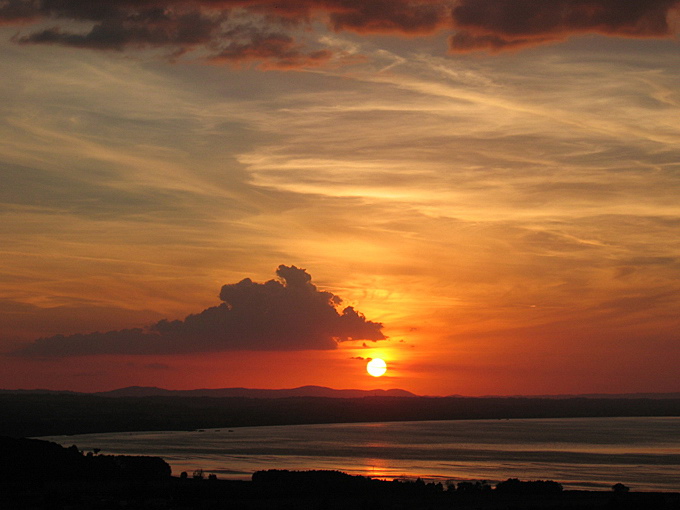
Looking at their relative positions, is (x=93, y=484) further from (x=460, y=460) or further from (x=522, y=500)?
(x=460, y=460)

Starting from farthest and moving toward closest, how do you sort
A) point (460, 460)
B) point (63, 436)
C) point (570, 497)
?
point (63, 436) < point (460, 460) < point (570, 497)

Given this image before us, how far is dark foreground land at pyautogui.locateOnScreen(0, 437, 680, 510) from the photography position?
6347cm

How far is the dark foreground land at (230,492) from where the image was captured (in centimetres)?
6347

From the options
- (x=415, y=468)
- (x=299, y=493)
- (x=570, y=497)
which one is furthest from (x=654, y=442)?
(x=299, y=493)

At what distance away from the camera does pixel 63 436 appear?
557 ft

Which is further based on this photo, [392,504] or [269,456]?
[269,456]

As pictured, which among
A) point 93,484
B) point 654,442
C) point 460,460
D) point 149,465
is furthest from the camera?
point 654,442

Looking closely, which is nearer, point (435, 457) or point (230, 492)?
point (230, 492)

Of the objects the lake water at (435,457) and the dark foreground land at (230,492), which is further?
the lake water at (435,457)

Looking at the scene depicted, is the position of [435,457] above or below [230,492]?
above

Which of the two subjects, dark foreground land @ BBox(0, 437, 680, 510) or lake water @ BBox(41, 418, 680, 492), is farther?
lake water @ BBox(41, 418, 680, 492)

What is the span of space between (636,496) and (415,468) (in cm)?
4692

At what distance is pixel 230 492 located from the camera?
71.9 metres

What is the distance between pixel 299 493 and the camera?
72.8 m
